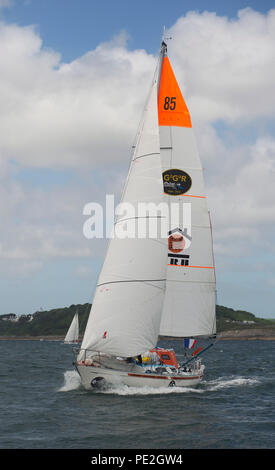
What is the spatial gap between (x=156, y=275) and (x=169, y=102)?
12907mm

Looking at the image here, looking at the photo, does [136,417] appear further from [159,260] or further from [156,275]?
[159,260]

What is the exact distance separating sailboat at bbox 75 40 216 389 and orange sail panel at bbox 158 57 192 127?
0.22 feet

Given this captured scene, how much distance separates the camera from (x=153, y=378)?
1112 inches

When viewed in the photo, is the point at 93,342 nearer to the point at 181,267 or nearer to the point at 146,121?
the point at 181,267

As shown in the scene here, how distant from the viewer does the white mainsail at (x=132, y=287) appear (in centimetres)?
2752

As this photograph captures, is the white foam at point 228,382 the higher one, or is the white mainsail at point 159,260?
the white mainsail at point 159,260

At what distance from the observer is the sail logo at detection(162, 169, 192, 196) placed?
3381 centimetres

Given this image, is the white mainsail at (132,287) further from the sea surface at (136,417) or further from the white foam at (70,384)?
the white foam at (70,384)

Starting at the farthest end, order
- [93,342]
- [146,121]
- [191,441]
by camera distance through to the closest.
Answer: [146,121] < [93,342] < [191,441]

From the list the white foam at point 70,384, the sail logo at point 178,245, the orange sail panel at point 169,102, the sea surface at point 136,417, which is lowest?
the sea surface at point 136,417

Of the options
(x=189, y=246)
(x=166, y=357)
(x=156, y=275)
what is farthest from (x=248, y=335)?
(x=156, y=275)

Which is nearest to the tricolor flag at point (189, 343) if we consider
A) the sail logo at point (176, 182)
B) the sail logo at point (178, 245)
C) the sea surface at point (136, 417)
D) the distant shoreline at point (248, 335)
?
the sea surface at point (136, 417)

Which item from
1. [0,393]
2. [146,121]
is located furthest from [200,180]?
[0,393]

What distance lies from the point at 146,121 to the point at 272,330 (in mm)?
150522
